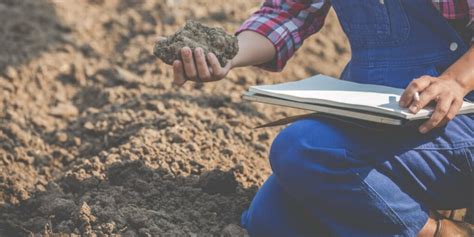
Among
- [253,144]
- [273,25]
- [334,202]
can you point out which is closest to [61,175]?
[253,144]

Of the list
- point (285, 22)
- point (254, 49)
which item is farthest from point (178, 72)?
point (285, 22)

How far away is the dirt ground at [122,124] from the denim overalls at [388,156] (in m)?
0.33

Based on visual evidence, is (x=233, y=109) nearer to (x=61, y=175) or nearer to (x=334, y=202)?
(x=61, y=175)

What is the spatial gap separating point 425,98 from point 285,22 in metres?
0.71

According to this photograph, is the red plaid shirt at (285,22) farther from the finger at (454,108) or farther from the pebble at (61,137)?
the pebble at (61,137)

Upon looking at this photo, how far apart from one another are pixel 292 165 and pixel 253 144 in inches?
34.5

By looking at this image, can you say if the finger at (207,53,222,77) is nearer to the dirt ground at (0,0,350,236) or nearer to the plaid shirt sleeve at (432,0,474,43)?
the dirt ground at (0,0,350,236)

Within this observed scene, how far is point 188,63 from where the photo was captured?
232 centimetres

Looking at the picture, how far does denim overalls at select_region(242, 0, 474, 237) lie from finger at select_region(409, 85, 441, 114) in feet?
0.67

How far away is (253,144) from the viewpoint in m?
3.22

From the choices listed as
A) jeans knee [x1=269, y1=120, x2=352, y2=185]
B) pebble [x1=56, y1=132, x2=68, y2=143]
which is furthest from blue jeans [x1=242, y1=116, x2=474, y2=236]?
pebble [x1=56, y1=132, x2=68, y2=143]

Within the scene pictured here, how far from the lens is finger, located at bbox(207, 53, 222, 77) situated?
7.73ft

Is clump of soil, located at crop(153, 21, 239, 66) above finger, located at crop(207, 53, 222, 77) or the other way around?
above

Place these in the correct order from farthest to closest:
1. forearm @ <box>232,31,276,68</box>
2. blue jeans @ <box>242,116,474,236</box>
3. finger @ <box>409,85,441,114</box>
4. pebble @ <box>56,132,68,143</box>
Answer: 1. pebble @ <box>56,132,68,143</box>
2. forearm @ <box>232,31,276,68</box>
3. blue jeans @ <box>242,116,474,236</box>
4. finger @ <box>409,85,441,114</box>
